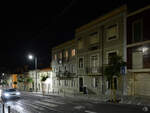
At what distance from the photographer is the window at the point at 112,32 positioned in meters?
23.7

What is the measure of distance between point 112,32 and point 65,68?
16.2 meters

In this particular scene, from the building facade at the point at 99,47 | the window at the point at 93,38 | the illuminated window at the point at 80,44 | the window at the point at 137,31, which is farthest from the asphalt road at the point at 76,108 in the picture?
the illuminated window at the point at 80,44

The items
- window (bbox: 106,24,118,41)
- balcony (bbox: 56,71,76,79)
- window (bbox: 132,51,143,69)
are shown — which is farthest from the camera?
balcony (bbox: 56,71,76,79)

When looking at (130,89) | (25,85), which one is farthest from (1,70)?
(130,89)

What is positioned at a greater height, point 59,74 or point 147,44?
point 147,44

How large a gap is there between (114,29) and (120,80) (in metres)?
7.12

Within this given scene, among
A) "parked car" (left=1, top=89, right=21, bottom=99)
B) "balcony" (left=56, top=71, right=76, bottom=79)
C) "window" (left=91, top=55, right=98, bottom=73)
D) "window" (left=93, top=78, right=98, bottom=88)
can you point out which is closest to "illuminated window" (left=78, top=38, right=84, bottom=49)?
"window" (left=91, top=55, right=98, bottom=73)

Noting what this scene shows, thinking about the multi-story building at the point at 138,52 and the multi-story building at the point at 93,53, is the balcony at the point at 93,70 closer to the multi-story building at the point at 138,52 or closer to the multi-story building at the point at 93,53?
the multi-story building at the point at 93,53

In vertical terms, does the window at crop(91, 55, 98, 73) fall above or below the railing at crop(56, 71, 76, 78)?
above

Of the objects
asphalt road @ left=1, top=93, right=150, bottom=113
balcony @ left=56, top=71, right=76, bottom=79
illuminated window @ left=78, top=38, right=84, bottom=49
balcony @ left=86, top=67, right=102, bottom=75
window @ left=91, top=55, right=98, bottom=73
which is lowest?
asphalt road @ left=1, top=93, right=150, bottom=113

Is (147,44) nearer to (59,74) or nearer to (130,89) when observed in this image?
(130,89)

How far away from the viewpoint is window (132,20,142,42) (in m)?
20.3

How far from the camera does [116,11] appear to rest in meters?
23.3

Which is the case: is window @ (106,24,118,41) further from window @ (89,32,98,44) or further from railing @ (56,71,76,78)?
railing @ (56,71,76,78)
